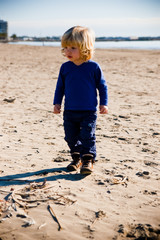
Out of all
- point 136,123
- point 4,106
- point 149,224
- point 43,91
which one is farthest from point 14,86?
point 149,224

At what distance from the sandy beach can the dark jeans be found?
0.31 metres

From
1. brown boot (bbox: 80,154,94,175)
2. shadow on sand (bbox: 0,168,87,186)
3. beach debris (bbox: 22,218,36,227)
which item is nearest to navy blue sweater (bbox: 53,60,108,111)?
brown boot (bbox: 80,154,94,175)

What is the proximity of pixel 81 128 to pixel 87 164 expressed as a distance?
402mm

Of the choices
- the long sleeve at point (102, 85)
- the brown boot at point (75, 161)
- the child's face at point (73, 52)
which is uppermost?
the child's face at point (73, 52)

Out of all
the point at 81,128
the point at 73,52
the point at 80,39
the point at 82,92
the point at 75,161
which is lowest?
the point at 75,161

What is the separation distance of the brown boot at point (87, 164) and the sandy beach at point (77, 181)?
0.22 ft

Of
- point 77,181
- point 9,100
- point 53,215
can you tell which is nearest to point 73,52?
point 77,181

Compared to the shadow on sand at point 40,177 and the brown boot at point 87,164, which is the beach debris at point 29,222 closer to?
the shadow on sand at point 40,177

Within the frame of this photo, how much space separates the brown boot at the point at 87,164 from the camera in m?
3.05

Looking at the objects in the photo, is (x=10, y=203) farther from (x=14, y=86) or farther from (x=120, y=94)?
(x=14, y=86)

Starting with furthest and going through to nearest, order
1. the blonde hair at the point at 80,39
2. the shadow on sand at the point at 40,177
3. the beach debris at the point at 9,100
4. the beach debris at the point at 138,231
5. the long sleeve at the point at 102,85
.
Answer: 1. the beach debris at the point at 9,100
2. the long sleeve at the point at 102,85
3. the shadow on sand at the point at 40,177
4. the blonde hair at the point at 80,39
5. the beach debris at the point at 138,231

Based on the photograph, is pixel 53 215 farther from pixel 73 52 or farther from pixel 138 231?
pixel 73 52

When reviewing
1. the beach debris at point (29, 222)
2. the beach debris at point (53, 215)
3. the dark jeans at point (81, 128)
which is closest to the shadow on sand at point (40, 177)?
the dark jeans at point (81, 128)

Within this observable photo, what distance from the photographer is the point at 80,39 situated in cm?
278
